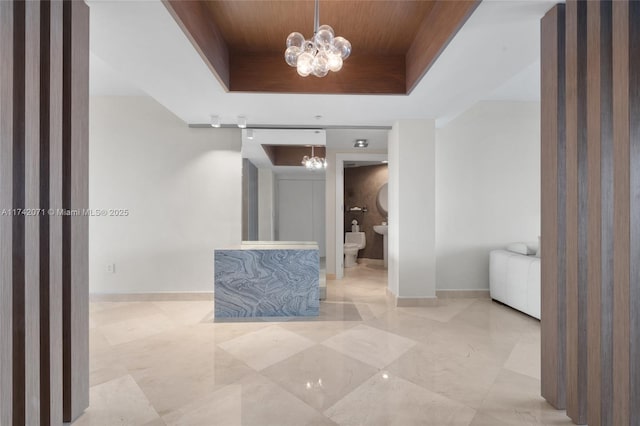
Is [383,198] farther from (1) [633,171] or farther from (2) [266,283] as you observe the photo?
(1) [633,171]

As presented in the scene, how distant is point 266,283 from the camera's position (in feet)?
10.9

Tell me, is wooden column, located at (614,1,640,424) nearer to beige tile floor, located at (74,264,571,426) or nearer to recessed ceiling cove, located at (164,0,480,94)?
beige tile floor, located at (74,264,571,426)

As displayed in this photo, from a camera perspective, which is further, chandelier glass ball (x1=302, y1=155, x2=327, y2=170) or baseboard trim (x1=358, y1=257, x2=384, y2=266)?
baseboard trim (x1=358, y1=257, x2=384, y2=266)

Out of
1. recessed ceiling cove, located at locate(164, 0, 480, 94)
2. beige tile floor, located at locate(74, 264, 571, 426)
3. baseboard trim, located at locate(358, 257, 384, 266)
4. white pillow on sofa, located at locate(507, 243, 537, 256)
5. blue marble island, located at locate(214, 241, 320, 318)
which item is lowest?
beige tile floor, located at locate(74, 264, 571, 426)

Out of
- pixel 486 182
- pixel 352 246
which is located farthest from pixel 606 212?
pixel 352 246

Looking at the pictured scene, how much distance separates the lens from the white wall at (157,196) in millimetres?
3807

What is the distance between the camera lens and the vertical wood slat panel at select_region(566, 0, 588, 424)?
153 cm

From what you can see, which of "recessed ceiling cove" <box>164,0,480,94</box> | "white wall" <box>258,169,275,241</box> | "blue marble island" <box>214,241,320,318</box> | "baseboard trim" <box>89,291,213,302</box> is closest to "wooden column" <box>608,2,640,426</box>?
"recessed ceiling cove" <box>164,0,480,94</box>

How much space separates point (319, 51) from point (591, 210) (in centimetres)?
175

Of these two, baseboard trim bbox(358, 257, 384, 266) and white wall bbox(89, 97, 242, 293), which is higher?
white wall bbox(89, 97, 242, 293)
